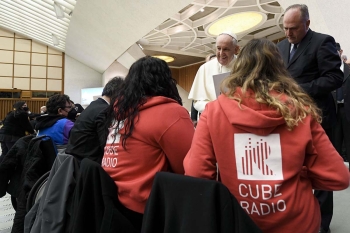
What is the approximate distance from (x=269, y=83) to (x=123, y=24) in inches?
289

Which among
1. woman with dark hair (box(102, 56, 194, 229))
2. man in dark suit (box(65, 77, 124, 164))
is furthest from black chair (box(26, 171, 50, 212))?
woman with dark hair (box(102, 56, 194, 229))

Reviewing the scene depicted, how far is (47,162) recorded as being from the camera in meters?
1.84

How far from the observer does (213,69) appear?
73.6 inches

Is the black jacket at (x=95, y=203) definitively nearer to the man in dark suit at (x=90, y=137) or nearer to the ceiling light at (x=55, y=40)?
the man in dark suit at (x=90, y=137)

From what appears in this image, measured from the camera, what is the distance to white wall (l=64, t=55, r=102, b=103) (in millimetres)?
12906

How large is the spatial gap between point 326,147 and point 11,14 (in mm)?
12724

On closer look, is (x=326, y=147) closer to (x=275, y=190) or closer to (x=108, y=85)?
(x=275, y=190)

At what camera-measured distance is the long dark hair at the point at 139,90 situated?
109 cm

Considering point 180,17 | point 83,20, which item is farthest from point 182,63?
point 83,20

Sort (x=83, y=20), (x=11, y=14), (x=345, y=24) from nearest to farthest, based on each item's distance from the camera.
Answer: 1. (x=345, y=24)
2. (x=83, y=20)
3. (x=11, y=14)

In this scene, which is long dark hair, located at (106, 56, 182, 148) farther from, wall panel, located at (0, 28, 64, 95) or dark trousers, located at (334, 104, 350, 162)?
wall panel, located at (0, 28, 64, 95)

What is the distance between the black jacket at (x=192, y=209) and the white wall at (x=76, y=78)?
1326cm

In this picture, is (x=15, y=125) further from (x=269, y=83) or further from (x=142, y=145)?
(x=269, y=83)

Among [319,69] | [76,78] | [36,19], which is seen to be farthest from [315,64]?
[76,78]
